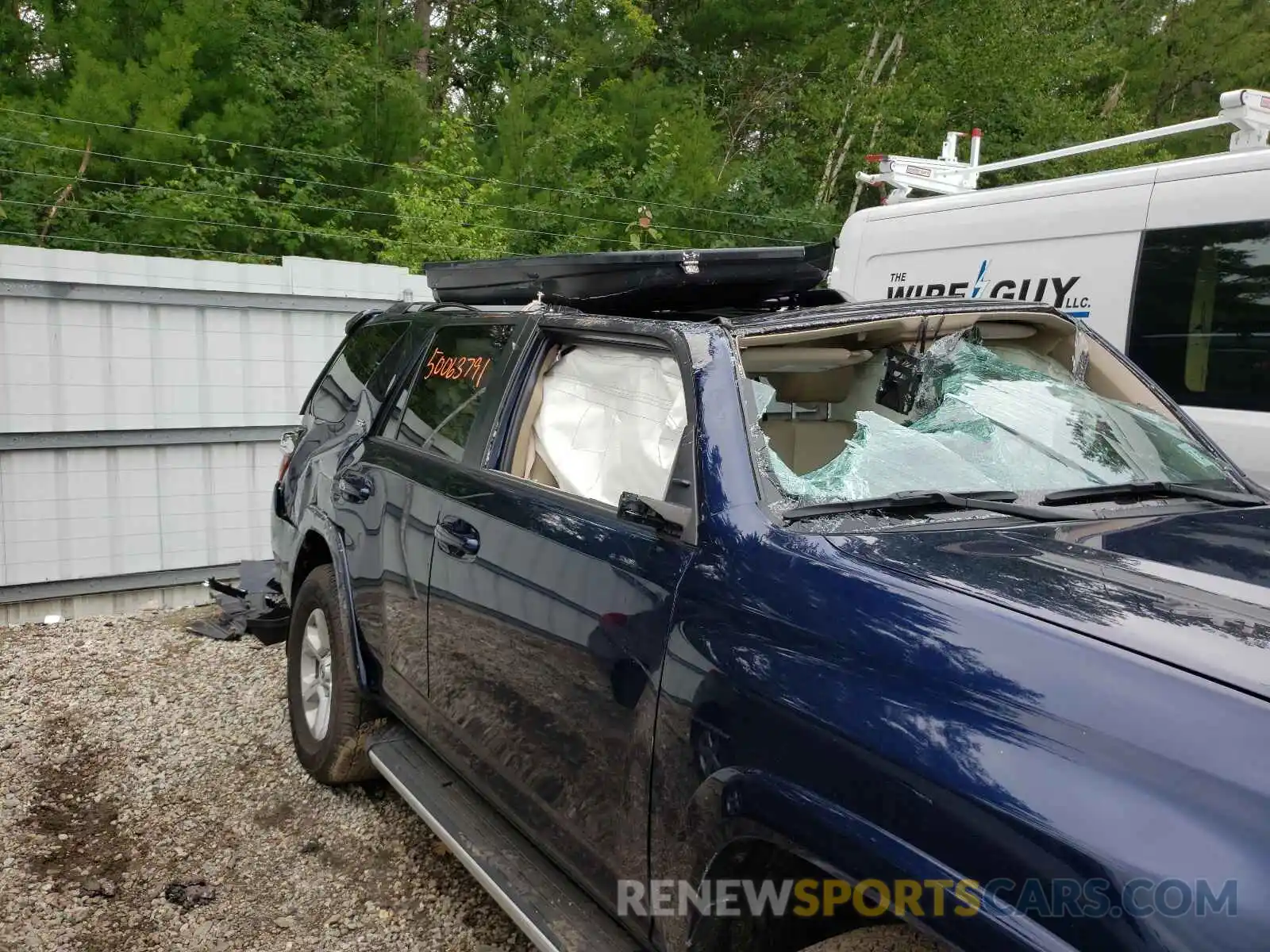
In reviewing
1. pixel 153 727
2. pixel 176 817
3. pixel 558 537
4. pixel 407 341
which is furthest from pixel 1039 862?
pixel 153 727

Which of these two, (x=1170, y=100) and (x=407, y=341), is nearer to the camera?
(x=407, y=341)

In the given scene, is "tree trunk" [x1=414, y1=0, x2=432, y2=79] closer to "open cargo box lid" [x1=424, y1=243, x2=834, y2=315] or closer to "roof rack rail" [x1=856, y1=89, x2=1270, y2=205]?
"roof rack rail" [x1=856, y1=89, x2=1270, y2=205]

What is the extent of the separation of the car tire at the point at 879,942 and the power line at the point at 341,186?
25.3 ft

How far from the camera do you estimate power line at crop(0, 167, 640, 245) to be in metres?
8.54

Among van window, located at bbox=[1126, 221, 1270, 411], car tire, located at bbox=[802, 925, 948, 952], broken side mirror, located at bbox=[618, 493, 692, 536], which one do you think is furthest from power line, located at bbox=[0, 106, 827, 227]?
car tire, located at bbox=[802, 925, 948, 952]

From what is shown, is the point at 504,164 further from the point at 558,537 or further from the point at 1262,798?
the point at 1262,798

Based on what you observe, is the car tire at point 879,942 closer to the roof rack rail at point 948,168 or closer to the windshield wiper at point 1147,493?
the windshield wiper at point 1147,493

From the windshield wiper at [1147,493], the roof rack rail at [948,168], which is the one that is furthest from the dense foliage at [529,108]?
the windshield wiper at [1147,493]

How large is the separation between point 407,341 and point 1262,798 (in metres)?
3.36

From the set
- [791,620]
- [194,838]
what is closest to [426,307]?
[194,838]

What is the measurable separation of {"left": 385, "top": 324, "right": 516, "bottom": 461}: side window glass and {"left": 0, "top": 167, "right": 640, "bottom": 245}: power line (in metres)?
Answer: 6.11

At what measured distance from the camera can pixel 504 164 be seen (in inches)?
498

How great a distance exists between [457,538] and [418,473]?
1.58 ft

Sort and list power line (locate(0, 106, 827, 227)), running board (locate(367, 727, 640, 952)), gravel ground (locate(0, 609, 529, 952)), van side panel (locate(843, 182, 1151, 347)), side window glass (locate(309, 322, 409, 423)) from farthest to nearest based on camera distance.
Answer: power line (locate(0, 106, 827, 227)), van side panel (locate(843, 182, 1151, 347)), side window glass (locate(309, 322, 409, 423)), gravel ground (locate(0, 609, 529, 952)), running board (locate(367, 727, 640, 952))
